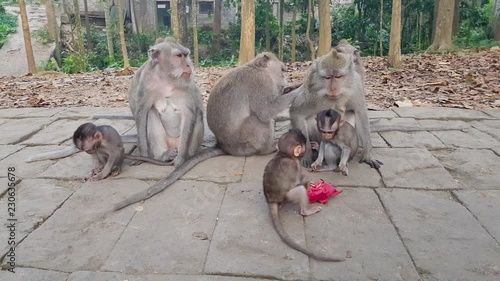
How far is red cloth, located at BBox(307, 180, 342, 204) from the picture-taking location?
324 centimetres

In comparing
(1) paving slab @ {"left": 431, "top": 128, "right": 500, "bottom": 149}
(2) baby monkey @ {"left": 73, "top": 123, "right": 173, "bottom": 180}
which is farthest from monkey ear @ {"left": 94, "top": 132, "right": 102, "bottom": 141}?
(1) paving slab @ {"left": 431, "top": 128, "right": 500, "bottom": 149}

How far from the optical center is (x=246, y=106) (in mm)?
4328

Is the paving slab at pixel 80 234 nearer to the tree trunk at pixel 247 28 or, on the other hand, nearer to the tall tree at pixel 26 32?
the tree trunk at pixel 247 28

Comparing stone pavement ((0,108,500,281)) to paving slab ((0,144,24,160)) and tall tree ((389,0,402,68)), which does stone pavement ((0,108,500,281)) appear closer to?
paving slab ((0,144,24,160))

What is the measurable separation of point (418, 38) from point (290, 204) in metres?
18.1

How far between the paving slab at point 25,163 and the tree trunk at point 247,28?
6582 mm

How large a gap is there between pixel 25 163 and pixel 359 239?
3429 millimetres

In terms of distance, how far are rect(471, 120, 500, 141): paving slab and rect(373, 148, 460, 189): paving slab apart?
3.77 feet

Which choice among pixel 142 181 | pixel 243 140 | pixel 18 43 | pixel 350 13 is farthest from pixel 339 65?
pixel 18 43

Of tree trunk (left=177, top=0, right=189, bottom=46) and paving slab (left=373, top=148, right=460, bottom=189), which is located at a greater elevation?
tree trunk (left=177, top=0, right=189, bottom=46)

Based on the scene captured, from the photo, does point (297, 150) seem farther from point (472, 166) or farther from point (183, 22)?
point (183, 22)

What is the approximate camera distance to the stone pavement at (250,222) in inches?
96.3

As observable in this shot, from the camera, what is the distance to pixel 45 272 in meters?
2.45

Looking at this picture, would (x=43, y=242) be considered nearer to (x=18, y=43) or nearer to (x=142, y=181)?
(x=142, y=181)
